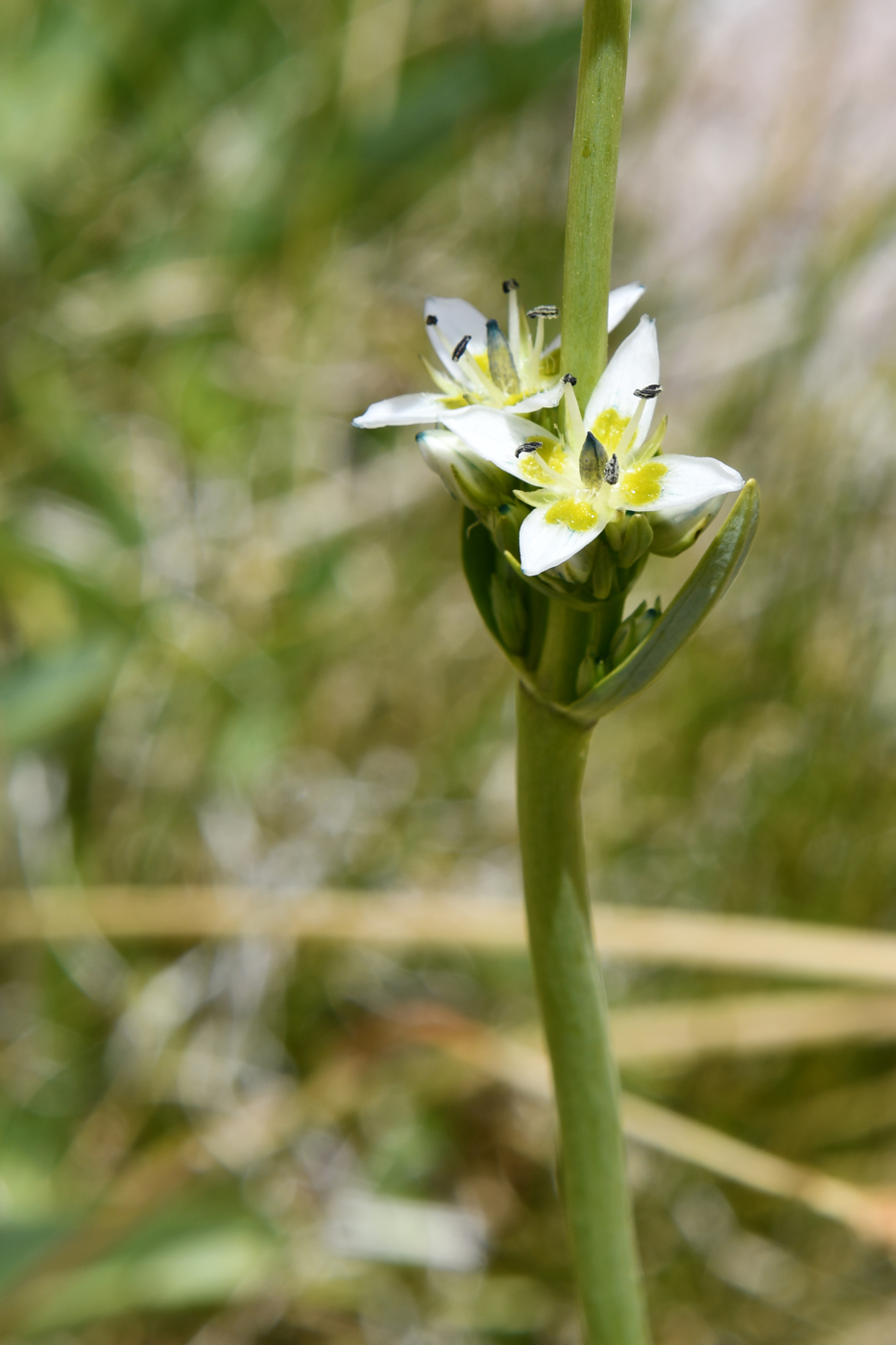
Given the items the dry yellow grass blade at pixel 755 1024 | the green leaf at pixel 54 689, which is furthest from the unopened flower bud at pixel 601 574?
the green leaf at pixel 54 689

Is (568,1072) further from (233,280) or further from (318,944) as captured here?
(233,280)

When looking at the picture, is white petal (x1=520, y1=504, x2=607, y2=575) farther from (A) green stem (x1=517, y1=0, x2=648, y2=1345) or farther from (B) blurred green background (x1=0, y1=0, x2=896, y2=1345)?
(B) blurred green background (x1=0, y1=0, x2=896, y2=1345)

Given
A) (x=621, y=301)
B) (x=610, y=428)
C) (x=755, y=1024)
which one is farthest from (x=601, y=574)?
(x=755, y=1024)

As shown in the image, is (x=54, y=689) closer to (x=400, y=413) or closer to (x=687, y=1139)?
(x=687, y=1139)

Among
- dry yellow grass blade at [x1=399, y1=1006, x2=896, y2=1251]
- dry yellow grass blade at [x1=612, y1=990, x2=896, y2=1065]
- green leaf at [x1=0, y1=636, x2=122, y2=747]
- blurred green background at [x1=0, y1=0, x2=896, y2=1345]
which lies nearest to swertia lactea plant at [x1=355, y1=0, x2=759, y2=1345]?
dry yellow grass blade at [x1=399, y1=1006, x2=896, y2=1251]

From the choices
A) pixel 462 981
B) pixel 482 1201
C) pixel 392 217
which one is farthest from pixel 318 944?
pixel 392 217

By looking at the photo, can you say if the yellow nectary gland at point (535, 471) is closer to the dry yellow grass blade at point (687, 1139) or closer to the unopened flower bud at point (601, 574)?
the unopened flower bud at point (601, 574)

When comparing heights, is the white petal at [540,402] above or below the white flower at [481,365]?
below
